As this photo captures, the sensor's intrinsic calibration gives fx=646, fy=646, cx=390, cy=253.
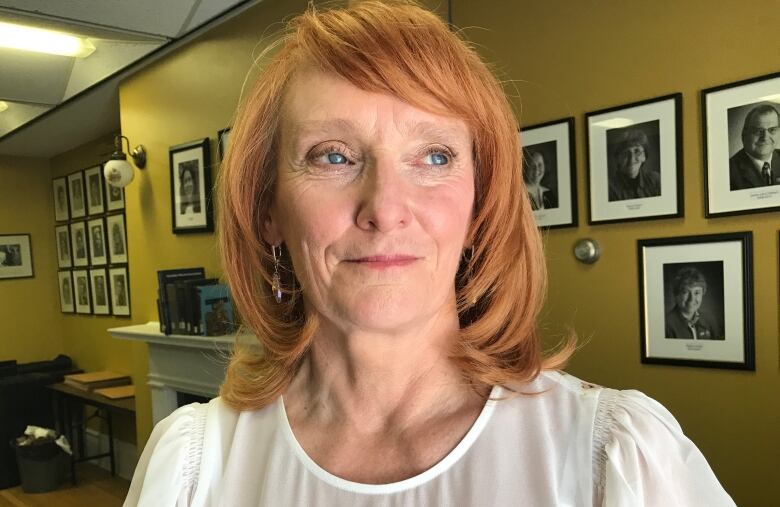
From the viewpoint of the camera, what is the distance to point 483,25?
7.98 feet

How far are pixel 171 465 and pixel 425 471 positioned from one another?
0.37 m

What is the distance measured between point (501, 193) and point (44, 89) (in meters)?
4.29

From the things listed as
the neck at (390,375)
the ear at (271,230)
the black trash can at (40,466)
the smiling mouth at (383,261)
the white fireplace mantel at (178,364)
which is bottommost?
the black trash can at (40,466)

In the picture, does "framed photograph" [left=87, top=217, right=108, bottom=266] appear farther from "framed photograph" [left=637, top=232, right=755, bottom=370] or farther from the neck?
the neck

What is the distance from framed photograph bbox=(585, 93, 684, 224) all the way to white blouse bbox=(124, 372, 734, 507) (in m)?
1.28

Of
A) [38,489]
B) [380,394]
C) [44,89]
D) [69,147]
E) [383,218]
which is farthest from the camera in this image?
[69,147]

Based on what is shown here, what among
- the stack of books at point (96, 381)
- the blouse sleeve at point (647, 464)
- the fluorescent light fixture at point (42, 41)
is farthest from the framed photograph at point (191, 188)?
the blouse sleeve at point (647, 464)

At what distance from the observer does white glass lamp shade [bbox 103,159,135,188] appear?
13.0ft

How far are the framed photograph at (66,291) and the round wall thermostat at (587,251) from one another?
5.63 m

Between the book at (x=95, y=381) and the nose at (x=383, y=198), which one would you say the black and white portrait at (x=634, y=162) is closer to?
the nose at (x=383, y=198)

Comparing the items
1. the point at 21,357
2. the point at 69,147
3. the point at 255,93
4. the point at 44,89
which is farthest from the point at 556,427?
the point at 21,357

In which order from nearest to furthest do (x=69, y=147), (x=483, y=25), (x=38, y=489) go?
(x=483, y=25)
(x=38, y=489)
(x=69, y=147)

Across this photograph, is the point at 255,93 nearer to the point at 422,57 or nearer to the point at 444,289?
the point at 422,57

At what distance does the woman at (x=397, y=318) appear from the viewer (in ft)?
2.46
